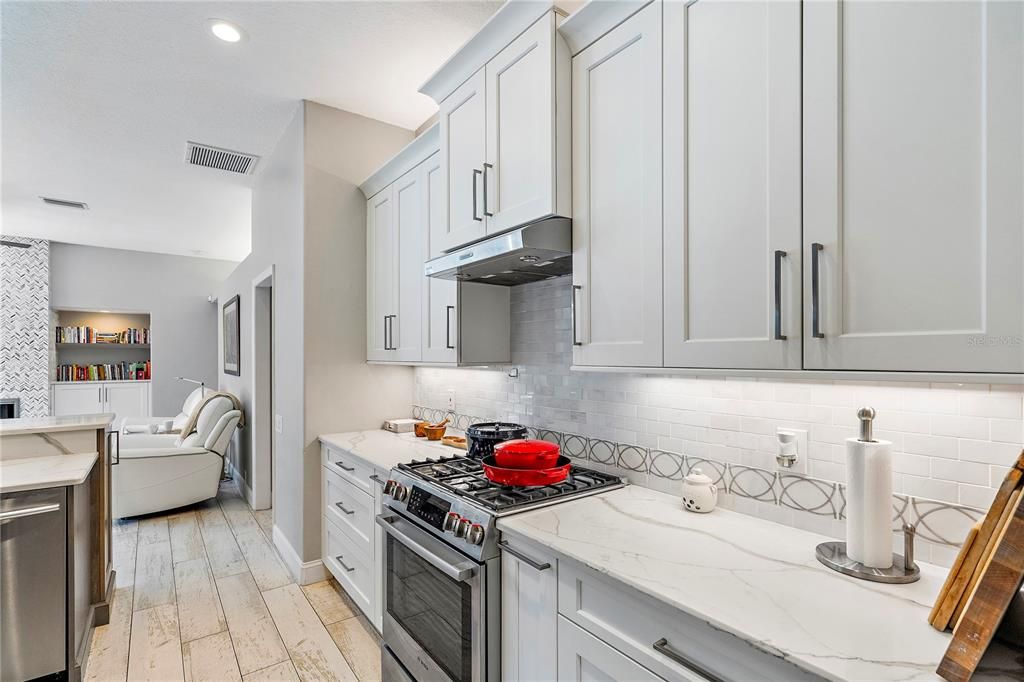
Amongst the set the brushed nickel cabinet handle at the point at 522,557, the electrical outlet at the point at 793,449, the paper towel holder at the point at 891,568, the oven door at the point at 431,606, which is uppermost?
the electrical outlet at the point at 793,449

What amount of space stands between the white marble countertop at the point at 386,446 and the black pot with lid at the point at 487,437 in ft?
1.24

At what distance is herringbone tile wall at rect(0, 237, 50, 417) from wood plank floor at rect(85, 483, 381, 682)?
4.18 m

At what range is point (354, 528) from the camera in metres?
2.61

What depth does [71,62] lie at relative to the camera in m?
2.65

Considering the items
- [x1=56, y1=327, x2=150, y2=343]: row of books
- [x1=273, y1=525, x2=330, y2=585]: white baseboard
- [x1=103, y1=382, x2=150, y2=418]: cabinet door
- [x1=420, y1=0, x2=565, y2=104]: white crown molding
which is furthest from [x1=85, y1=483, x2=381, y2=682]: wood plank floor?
[x1=56, y1=327, x2=150, y2=343]: row of books

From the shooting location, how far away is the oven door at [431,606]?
1562mm

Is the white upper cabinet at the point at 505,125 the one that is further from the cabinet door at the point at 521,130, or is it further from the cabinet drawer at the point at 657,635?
the cabinet drawer at the point at 657,635

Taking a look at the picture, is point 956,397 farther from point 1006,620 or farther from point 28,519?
point 28,519

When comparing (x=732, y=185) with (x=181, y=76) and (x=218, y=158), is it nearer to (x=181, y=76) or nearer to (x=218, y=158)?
(x=181, y=76)

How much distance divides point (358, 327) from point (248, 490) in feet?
9.10

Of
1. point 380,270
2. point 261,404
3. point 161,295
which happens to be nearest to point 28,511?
point 380,270

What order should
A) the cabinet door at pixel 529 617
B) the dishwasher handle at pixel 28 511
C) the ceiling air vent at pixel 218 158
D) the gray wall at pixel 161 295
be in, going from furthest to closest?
the gray wall at pixel 161 295 → the ceiling air vent at pixel 218 158 → the dishwasher handle at pixel 28 511 → the cabinet door at pixel 529 617

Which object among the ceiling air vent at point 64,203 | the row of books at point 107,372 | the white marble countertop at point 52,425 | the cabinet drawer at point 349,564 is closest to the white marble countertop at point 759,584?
the cabinet drawer at point 349,564

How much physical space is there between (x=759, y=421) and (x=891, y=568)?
1.61ft
